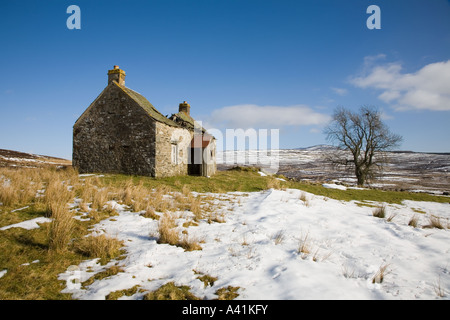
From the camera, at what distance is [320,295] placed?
10.2 ft

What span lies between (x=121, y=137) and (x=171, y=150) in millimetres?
3522

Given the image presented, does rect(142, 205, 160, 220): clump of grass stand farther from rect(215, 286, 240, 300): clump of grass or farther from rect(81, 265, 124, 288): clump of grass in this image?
rect(215, 286, 240, 300): clump of grass

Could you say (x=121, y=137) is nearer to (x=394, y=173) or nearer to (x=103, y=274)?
(x=103, y=274)

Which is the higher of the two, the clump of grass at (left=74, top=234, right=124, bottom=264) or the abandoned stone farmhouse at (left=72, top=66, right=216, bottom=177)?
the abandoned stone farmhouse at (left=72, top=66, right=216, bottom=177)

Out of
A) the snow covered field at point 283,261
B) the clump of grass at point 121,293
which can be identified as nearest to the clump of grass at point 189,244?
the snow covered field at point 283,261

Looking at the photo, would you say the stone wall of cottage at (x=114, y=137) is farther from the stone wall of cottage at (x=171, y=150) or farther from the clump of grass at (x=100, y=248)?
the clump of grass at (x=100, y=248)

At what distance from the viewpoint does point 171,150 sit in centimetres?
1661

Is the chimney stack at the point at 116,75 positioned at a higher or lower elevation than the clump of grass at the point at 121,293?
higher

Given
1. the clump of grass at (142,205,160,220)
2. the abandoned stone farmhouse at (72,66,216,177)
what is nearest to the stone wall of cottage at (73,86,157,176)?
the abandoned stone farmhouse at (72,66,216,177)

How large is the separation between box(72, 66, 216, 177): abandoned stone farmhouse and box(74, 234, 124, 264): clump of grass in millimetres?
10344

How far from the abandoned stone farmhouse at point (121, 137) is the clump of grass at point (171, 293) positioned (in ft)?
39.3

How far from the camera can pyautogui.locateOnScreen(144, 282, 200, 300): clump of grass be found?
3118 millimetres

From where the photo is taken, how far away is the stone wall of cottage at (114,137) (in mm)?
14867
